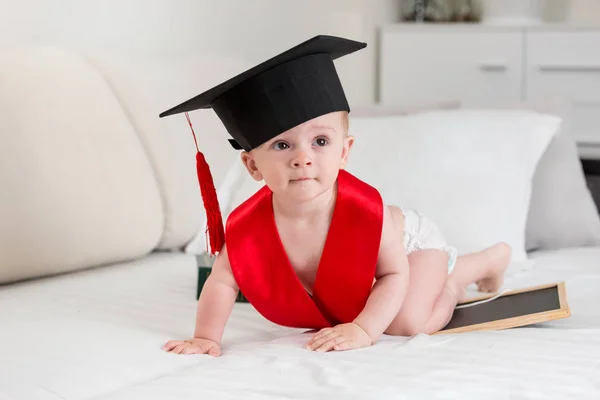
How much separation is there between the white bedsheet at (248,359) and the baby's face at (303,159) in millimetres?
214

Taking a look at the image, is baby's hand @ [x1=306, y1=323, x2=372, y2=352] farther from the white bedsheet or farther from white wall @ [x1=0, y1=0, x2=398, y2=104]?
white wall @ [x1=0, y1=0, x2=398, y2=104]

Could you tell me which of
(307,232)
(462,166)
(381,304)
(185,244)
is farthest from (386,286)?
(185,244)

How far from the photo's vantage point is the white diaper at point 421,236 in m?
1.48

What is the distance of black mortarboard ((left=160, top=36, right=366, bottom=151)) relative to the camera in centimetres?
119

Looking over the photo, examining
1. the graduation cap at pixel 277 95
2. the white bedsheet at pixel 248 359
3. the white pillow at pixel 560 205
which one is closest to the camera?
the white bedsheet at pixel 248 359

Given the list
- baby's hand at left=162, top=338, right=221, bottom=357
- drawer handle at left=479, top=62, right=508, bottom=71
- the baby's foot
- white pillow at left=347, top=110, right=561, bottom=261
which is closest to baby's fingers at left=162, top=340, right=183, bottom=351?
baby's hand at left=162, top=338, right=221, bottom=357

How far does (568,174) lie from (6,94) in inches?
48.8

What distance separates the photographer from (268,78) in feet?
3.89

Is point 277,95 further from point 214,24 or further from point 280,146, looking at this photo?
point 214,24

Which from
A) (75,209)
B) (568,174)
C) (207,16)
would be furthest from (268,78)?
(207,16)

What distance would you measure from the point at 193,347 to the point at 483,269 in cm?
61

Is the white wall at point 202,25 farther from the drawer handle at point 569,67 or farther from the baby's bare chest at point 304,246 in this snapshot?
Result: the baby's bare chest at point 304,246

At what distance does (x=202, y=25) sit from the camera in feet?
8.40

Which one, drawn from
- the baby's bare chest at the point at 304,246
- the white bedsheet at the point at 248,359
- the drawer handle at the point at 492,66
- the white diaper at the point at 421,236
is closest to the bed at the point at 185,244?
the white bedsheet at the point at 248,359
